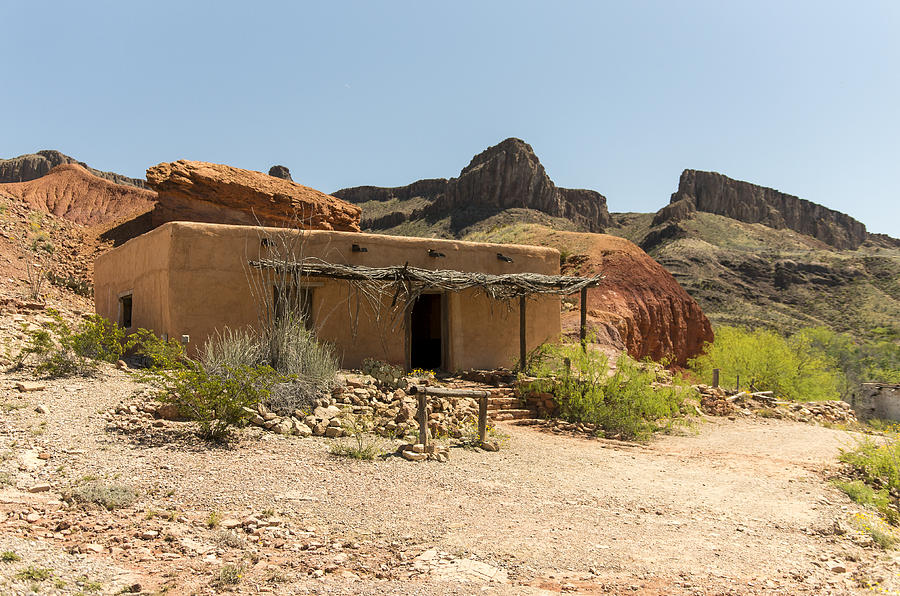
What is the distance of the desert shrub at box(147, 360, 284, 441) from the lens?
679 centimetres

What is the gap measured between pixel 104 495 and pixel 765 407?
49.5 ft

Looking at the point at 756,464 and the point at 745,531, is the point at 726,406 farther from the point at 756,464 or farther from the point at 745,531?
the point at 745,531

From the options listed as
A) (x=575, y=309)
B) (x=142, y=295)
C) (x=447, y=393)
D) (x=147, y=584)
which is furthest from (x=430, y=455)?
(x=575, y=309)

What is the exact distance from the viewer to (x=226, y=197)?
23.0 m

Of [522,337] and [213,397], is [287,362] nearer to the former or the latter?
[213,397]

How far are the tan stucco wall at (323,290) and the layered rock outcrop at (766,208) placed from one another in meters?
56.1

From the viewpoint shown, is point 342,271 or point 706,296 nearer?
→ point 342,271

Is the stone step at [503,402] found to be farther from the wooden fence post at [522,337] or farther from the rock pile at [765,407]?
the rock pile at [765,407]

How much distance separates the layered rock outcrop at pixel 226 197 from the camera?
2228 centimetres

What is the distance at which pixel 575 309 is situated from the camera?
66.2ft

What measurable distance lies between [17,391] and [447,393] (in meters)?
5.31

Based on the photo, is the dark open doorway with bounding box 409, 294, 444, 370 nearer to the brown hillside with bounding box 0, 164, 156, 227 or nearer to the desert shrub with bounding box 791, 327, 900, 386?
the desert shrub with bounding box 791, 327, 900, 386

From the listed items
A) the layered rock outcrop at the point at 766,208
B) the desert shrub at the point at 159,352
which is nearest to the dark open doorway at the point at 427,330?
the desert shrub at the point at 159,352

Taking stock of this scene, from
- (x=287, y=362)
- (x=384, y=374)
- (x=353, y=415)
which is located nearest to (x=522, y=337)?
(x=384, y=374)
